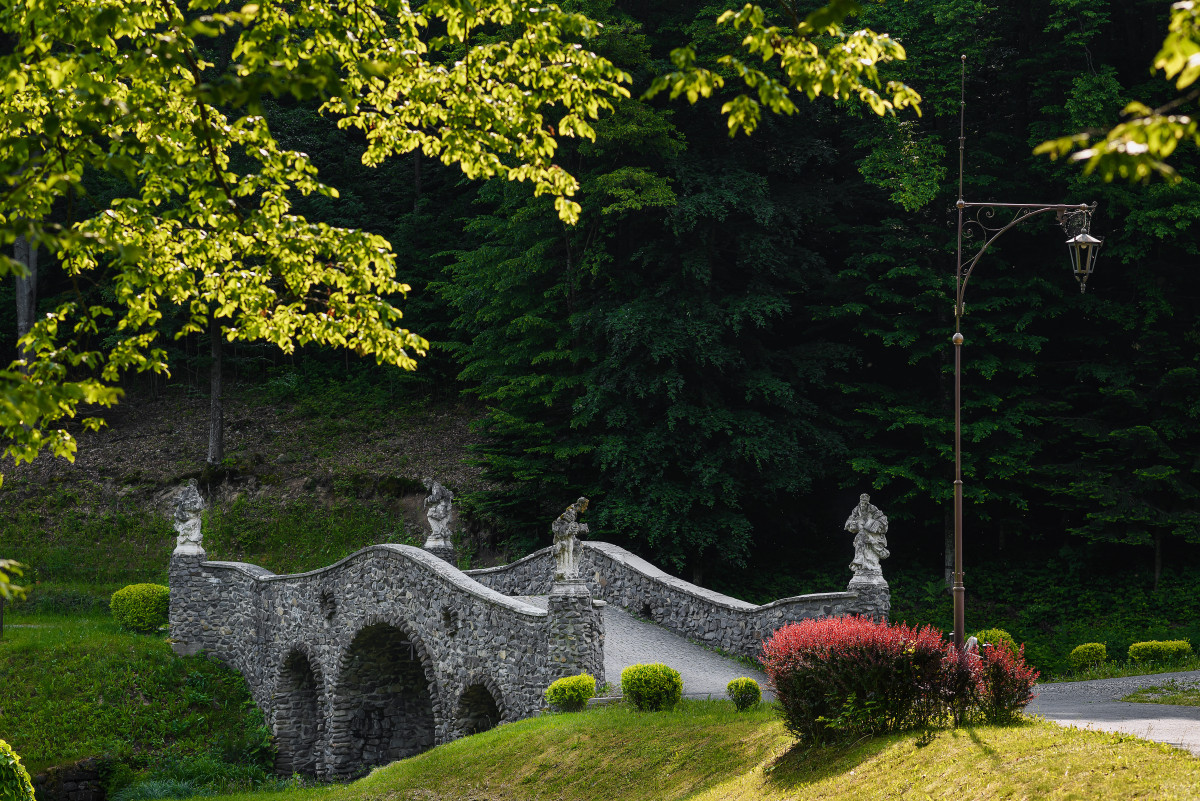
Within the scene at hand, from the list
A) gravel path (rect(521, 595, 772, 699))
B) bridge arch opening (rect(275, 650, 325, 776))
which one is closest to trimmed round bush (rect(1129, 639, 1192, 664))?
gravel path (rect(521, 595, 772, 699))

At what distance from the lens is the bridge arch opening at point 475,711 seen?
17625mm

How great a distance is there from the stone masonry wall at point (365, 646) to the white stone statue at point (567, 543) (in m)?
0.73

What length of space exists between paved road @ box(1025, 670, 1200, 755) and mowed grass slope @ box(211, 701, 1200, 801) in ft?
4.08

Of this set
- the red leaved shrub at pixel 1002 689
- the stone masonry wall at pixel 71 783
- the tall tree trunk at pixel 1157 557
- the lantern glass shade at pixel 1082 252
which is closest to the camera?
the red leaved shrub at pixel 1002 689

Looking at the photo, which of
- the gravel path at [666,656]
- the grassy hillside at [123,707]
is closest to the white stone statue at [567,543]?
the gravel path at [666,656]

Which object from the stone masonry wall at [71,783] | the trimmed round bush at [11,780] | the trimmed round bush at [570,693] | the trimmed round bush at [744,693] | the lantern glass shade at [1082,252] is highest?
the lantern glass shade at [1082,252]

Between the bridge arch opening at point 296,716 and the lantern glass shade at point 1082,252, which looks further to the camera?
the bridge arch opening at point 296,716

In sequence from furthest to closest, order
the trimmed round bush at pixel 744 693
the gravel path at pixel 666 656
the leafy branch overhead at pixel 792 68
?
the gravel path at pixel 666 656 → the trimmed round bush at pixel 744 693 → the leafy branch overhead at pixel 792 68

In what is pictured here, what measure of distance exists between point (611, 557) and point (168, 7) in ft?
46.5

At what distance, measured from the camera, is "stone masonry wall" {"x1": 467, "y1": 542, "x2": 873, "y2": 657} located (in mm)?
16172

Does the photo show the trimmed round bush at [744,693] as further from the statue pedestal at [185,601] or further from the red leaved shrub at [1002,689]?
the statue pedestal at [185,601]

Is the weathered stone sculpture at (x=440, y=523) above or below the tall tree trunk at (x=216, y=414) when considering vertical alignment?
below

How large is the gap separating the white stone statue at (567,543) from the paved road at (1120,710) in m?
6.38

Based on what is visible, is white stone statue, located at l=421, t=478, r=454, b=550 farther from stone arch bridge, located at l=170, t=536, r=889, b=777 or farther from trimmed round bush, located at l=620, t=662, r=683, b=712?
trimmed round bush, located at l=620, t=662, r=683, b=712
